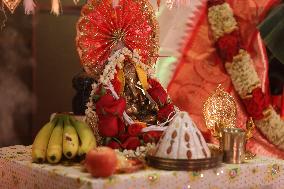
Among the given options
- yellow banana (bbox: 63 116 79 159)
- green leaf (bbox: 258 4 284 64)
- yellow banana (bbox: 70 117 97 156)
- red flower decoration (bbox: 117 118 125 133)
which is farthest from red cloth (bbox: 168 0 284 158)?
yellow banana (bbox: 63 116 79 159)

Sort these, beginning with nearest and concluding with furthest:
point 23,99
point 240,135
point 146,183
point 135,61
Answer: point 146,183
point 240,135
point 135,61
point 23,99

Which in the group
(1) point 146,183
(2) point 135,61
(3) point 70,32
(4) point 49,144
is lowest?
(1) point 146,183

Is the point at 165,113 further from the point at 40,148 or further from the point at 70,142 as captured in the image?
the point at 40,148

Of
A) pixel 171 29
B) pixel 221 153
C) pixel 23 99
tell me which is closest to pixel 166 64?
pixel 171 29

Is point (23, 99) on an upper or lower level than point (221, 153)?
upper

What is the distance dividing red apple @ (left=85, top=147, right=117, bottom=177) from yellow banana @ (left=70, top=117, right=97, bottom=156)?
0.31 metres

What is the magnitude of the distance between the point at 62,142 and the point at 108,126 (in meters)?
0.33

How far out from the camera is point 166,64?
4.91 meters

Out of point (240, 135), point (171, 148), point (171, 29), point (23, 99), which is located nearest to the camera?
point (171, 148)

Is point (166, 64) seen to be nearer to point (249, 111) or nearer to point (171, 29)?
point (171, 29)

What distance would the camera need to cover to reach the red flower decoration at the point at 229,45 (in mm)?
4777

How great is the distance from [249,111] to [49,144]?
8.52ft

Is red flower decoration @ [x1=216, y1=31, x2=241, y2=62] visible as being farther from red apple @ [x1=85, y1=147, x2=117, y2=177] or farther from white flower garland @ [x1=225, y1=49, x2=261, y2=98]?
red apple @ [x1=85, y1=147, x2=117, y2=177]

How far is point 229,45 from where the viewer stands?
15.7 ft
